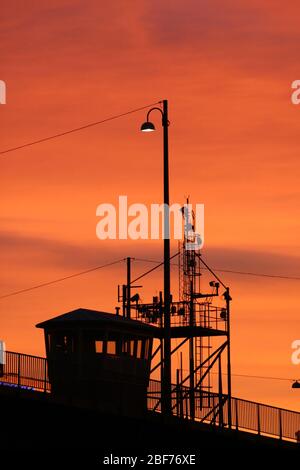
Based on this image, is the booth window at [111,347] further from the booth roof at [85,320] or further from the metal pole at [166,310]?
the metal pole at [166,310]

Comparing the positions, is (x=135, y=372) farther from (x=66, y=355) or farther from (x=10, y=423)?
(x=10, y=423)

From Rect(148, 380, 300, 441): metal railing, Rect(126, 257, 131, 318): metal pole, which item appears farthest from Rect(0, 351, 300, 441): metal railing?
Rect(126, 257, 131, 318): metal pole

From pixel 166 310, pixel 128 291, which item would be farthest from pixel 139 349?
pixel 128 291

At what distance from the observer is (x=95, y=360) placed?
192 ft

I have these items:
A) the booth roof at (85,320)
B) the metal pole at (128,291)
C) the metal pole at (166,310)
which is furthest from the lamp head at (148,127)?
the metal pole at (128,291)

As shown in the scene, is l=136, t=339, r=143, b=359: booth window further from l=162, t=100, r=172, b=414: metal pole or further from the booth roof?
l=162, t=100, r=172, b=414: metal pole

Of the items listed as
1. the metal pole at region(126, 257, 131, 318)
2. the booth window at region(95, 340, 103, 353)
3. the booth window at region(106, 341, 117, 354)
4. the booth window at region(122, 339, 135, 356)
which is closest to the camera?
the booth window at region(95, 340, 103, 353)

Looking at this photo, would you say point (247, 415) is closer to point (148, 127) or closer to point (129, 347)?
point (129, 347)

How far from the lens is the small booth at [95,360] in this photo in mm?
58438

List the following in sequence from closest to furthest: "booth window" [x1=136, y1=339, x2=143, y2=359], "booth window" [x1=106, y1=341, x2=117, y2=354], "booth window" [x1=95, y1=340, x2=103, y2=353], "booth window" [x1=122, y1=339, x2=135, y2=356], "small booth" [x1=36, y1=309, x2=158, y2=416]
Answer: "small booth" [x1=36, y1=309, x2=158, y2=416] → "booth window" [x1=95, y1=340, x2=103, y2=353] → "booth window" [x1=106, y1=341, x2=117, y2=354] → "booth window" [x1=122, y1=339, x2=135, y2=356] → "booth window" [x1=136, y1=339, x2=143, y2=359]

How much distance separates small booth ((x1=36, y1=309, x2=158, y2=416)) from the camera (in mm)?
58438
